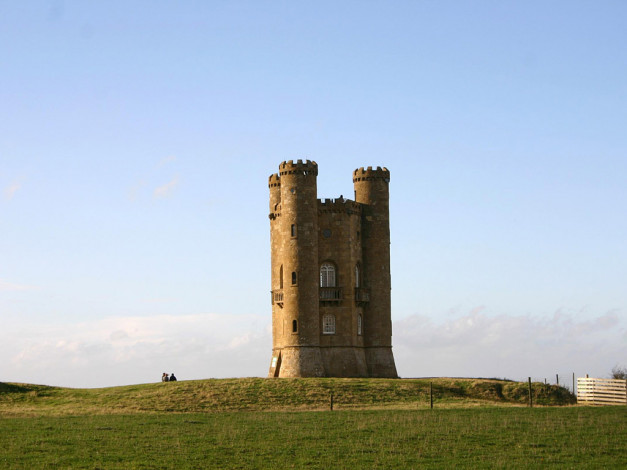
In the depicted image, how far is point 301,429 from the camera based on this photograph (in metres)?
36.4

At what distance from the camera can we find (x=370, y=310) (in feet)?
224

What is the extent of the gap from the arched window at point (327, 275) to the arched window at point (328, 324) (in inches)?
90.2

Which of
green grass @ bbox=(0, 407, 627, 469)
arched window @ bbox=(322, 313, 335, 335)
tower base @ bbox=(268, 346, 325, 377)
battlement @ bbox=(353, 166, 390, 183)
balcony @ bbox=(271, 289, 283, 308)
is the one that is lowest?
green grass @ bbox=(0, 407, 627, 469)

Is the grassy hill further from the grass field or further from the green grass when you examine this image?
the green grass

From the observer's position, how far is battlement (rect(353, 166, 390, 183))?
226 feet

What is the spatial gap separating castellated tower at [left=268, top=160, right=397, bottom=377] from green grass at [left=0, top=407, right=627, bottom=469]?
20513 millimetres

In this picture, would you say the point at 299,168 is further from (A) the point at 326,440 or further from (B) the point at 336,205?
(A) the point at 326,440

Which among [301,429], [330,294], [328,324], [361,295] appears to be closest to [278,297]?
[330,294]

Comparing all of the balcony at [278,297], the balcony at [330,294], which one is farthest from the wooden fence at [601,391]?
the balcony at [278,297]

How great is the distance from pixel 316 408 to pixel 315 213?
61.1 ft

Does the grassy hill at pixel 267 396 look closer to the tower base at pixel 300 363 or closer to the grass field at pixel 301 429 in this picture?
the grass field at pixel 301 429

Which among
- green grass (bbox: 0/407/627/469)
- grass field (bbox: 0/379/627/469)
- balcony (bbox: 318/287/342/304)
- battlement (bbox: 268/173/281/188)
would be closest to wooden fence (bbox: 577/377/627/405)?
grass field (bbox: 0/379/627/469)

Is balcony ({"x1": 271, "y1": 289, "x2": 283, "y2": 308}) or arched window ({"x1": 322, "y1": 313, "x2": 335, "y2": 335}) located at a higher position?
balcony ({"x1": 271, "y1": 289, "x2": 283, "y2": 308})

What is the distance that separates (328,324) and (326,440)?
33.4 m
